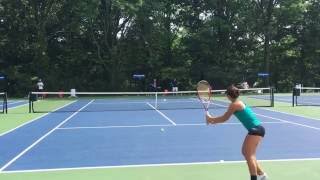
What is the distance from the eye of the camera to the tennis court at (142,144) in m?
9.85

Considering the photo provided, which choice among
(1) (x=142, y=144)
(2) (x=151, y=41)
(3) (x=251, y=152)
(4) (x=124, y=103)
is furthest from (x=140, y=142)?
(2) (x=151, y=41)

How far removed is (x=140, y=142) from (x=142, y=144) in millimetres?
372

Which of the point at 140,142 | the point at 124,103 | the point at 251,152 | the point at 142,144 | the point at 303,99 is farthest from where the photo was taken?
the point at 303,99

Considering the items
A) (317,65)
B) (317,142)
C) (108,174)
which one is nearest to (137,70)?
(317,65)

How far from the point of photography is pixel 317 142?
40.1ft

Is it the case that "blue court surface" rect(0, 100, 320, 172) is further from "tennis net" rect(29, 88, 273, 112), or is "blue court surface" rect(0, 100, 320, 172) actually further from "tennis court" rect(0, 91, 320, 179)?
"tennis net" rect(29, 88, 273, 112)

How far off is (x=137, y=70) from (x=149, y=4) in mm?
5754

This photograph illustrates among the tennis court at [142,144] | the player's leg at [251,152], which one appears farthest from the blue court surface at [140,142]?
the player's leg at [251,152]

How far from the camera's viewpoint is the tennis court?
9.85 metres

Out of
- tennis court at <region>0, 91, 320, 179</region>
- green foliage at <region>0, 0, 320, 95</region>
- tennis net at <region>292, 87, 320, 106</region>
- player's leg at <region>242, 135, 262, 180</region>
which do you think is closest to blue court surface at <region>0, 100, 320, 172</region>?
tennis court at <region>0, 91, 320, 179</region>

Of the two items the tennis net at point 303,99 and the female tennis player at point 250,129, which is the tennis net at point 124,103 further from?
the female tennis player at point 250,129

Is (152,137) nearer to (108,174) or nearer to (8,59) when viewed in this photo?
(108,174)

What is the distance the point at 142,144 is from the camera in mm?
12305

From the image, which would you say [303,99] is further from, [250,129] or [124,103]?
[250,129]
